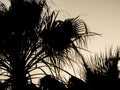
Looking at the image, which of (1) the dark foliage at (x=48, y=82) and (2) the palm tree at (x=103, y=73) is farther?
(1) the dark foliage at (x=48, y=82)

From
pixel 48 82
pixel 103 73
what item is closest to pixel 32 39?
pixel 48 82

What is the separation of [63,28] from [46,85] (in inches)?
43.3

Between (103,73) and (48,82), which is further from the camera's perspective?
(48,82)

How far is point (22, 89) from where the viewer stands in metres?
4.32

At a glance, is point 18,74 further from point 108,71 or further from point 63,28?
point 108,71

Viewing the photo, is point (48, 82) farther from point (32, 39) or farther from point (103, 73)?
point (103, 73)

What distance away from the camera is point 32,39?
488cm

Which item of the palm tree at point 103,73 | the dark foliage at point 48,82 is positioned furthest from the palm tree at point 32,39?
the palm tree at point 103,73

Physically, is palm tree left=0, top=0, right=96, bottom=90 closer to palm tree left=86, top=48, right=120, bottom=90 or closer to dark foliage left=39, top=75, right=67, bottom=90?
dark foliage left=39, top=75, right=67, bottom=90

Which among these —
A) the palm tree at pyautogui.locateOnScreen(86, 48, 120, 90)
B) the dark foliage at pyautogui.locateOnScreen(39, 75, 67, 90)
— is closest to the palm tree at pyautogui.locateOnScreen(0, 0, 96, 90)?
the dark foliage at pyautogui.locateOnScreen(39, 75, 67, 90)

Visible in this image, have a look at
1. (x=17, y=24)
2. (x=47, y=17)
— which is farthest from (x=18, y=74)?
(x=47, y=17)

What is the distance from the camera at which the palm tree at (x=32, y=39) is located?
15.6ft

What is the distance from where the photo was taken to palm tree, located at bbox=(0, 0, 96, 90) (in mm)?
4750

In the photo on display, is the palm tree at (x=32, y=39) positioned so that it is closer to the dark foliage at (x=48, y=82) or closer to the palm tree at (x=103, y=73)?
the dark foliage at (x=48, y=82)
